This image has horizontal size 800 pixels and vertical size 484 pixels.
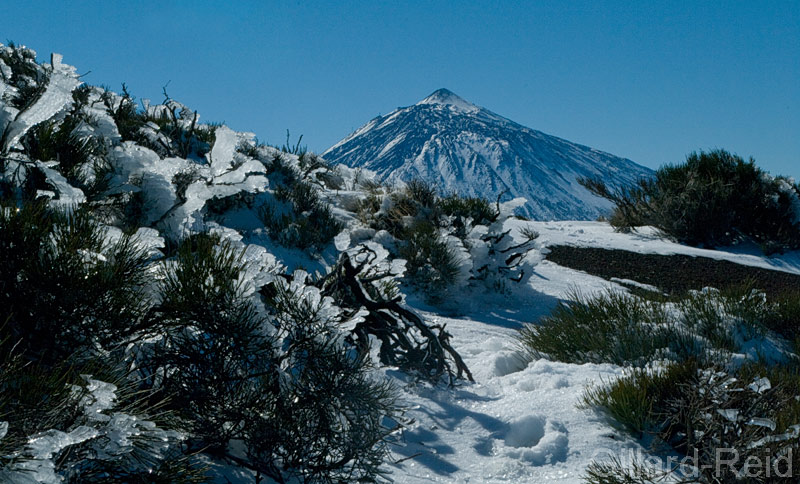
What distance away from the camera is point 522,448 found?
224 cm

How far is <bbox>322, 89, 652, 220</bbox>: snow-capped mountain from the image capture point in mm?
106312

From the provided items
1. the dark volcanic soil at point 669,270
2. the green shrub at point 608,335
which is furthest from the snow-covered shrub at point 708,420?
the dark volcanic soil at point 669,270

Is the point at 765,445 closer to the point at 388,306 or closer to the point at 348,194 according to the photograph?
the point at 388,306

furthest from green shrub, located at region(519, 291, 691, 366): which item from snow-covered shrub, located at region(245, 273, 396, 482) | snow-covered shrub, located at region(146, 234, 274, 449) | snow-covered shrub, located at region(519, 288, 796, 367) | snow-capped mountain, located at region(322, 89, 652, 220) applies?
snow-capped mountain, located at region(322, 89, 652, 220)

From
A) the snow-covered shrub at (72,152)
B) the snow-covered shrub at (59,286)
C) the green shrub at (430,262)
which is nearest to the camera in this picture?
the snow-covered shrub at (59,286)

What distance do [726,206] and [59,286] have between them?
1068cm

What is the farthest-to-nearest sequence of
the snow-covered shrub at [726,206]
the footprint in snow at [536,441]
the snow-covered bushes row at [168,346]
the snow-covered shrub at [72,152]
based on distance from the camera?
the snow-covered shrub at [726,206], the snow-covered shrub at [72,152], the footprint in snow at [536,441], the snow-covered bushes row at [168,346]

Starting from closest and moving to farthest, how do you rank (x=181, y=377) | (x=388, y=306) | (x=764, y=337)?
(x=181, y=377)
(x=388, y=306)
(x=764, y=337)

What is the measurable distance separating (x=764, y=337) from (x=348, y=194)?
556 centimetres

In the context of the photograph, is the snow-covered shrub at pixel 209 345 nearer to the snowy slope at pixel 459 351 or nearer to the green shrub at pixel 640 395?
the snowy slope at pixel 459 351

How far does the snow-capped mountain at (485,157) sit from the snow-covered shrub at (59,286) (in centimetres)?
9734

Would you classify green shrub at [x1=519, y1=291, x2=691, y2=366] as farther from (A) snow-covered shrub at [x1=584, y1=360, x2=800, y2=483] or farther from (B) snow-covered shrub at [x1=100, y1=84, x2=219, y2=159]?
(B) snow-covered shrub at [x1=100, y1=84, x2=219, y2=159]

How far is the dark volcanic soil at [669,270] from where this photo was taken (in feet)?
21.6

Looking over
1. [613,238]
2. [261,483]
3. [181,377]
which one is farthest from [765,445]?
[613,238]
